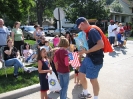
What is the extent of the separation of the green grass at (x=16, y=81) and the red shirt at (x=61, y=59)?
1885 mm

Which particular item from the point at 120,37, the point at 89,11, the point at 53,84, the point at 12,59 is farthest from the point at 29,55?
the point at 89,11

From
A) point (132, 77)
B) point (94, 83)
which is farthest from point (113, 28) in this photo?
point (94, 83)

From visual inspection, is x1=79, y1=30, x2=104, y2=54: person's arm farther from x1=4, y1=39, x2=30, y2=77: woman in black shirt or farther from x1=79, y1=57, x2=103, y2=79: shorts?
x1=4, y1=39, x2=30, y2=77: woman in black shirt

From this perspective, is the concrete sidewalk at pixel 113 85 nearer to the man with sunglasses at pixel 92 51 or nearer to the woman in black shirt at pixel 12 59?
the man with sunglasses at pixel 92 51

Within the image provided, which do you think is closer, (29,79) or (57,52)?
(57,52)

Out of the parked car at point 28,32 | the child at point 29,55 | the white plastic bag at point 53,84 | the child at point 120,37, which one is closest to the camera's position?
the white plastic bag at point 53,84

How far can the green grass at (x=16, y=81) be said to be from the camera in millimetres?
5758

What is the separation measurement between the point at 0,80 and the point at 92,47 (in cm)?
323

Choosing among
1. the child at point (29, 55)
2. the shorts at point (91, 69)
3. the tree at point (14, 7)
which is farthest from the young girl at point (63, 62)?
the tree at point (14, 7)

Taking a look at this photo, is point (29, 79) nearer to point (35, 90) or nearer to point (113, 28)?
point (35, 90)

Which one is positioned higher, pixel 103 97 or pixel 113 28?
pixel 113 28

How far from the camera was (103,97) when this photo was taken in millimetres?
5297

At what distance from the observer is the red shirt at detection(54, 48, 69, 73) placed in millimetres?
4376

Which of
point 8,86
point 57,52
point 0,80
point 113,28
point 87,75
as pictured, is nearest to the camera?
point 57,52
